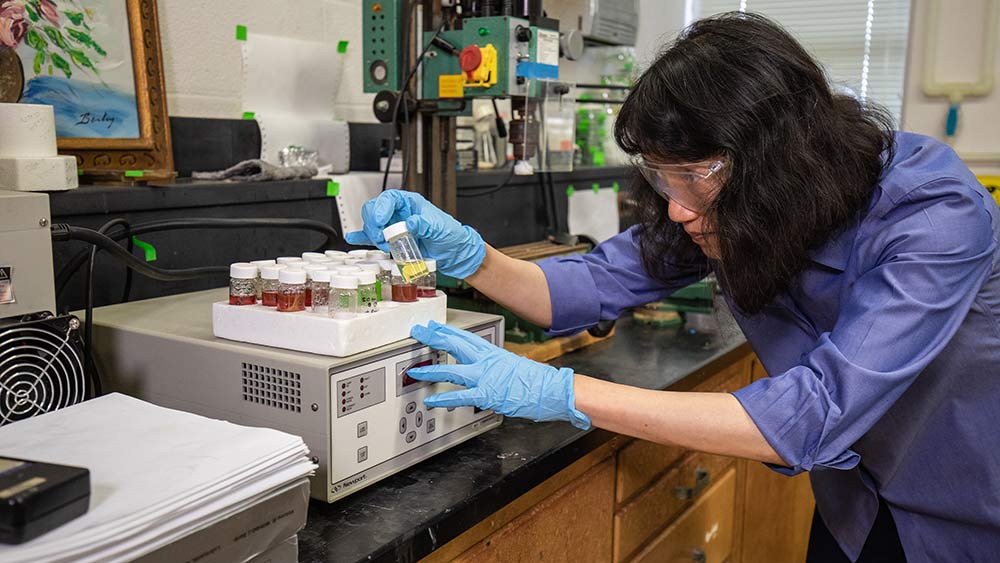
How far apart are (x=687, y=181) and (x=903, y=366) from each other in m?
0.36

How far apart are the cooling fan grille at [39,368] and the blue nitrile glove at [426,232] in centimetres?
43

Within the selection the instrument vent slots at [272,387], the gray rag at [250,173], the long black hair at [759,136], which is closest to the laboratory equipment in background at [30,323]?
the instrument vent slots at [272,387]

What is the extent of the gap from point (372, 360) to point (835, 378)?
22.0 inches

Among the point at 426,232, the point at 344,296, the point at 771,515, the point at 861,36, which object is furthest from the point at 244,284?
the point at 861,36

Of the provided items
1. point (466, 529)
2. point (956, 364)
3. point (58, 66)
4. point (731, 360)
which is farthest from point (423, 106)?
point (956, 364)

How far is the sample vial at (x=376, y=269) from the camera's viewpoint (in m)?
1.03

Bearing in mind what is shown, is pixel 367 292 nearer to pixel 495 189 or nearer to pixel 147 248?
pixel 147 248

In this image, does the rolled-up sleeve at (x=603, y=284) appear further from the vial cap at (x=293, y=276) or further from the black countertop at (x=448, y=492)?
the vial cap at (x=293, y=276)

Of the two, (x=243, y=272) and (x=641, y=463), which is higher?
(x=243, y=272)

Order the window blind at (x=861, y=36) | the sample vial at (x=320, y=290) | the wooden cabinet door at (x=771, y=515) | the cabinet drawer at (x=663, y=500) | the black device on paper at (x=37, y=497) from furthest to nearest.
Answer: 1. the window blind at (x=861, y=36)
2. the wooden cabinet door at (x=771, y=515)
3. the cabinet drawer at (x=663, y=500)
4. the sample vial at (x=320, y=290)
5. the black device on paper at (x=37, y=497)

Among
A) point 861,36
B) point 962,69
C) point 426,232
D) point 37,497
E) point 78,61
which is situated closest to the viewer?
point 37,497

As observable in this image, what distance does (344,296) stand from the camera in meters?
0.98

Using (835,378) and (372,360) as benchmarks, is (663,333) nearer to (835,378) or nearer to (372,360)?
(835,378)

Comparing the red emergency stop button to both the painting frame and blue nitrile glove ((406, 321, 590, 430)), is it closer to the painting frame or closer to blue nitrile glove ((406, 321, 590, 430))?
the painting frame
